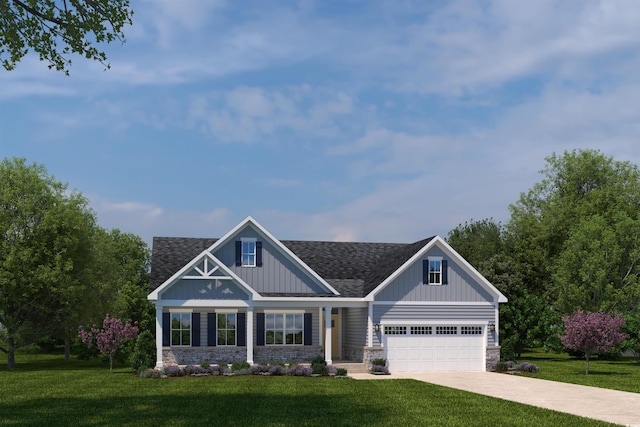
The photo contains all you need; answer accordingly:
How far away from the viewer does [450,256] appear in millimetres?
35844

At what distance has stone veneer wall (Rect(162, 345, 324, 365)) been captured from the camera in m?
33.3

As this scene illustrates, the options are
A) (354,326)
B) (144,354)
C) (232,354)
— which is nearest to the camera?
(144,354)

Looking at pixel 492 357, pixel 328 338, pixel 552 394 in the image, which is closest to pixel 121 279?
pixel 328 338

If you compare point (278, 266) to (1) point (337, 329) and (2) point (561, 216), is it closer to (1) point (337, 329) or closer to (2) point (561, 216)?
(1) point (337, 329)

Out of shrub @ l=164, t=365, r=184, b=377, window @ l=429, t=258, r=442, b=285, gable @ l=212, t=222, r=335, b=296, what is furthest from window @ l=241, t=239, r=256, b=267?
window @ l=429, t=258, r=442, b=285

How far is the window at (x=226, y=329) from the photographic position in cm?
3403

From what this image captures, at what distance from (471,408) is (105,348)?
1890 centimetres

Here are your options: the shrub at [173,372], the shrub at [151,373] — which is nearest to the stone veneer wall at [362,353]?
the shrub at [173,372]

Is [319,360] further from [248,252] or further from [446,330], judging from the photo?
[446,330]

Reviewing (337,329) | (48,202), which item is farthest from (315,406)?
(48,202)

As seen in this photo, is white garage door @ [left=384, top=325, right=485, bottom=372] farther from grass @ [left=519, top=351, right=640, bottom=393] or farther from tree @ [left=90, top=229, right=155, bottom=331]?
tree @ [left=90, top=229, right=155, bottom=331]

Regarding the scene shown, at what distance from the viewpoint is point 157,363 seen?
32500 millimetres

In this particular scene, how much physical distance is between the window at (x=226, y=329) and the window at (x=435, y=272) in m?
9.33

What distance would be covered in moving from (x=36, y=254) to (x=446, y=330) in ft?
71.5
